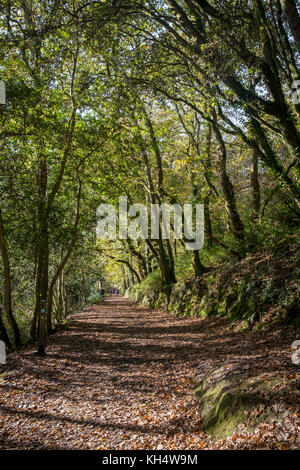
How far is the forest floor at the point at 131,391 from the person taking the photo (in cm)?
348

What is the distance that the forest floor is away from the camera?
3.48m

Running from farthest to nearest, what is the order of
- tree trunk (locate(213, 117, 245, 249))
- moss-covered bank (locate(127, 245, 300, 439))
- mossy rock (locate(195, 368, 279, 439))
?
1. tree trunk (locate(213, 117, 245, 249))
2. moss-covered bank (locate(127, 245, 300, 439))
3. mossy rock (locate(195, 368, 279, 439))

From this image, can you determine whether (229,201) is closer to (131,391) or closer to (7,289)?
(131,391)

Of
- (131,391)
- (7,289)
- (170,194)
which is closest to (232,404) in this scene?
(131,391)

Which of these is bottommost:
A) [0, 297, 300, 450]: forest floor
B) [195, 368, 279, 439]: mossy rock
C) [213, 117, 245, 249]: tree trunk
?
[0, 297, 300, 450]: forest floor

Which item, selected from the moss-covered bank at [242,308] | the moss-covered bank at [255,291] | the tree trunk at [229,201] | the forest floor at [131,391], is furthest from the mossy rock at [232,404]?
the tree trunk at [229,201]

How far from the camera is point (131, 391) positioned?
16.8 feet

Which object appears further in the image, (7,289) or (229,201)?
(229,201)

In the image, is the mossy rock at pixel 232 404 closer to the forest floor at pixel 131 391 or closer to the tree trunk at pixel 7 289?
the forest floor at pixel 131 391

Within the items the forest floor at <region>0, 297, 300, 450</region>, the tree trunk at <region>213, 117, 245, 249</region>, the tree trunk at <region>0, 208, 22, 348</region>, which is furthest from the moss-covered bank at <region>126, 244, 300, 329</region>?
the tree trunk at <region>0, 208, 22, 348</region>

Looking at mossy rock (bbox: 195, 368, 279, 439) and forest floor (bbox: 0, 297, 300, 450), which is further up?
mossy rock (bbox: 195, 368, 279, 439)

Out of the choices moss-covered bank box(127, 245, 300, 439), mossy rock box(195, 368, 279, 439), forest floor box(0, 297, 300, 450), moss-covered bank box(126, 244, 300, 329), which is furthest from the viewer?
moss-covered bank box(126, 244, 300, 329)

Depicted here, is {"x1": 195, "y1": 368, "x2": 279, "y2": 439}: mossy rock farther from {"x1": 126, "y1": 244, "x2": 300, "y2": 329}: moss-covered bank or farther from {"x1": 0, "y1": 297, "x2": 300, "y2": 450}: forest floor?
{"x1": 126, "y1": 244, "x2": 300, "y2": 329}: moss-covered bank

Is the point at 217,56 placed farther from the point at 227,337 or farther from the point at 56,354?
the point at 56,354
